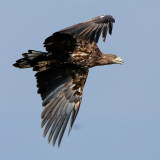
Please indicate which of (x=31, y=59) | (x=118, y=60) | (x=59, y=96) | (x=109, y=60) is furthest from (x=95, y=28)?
(x=59, y=96)

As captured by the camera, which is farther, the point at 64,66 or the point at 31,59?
the point at 64,66

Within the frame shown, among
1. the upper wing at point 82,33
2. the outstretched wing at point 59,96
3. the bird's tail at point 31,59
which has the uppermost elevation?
the upper wing at point 82,33

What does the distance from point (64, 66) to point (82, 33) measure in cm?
199

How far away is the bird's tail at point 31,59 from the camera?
16.3m

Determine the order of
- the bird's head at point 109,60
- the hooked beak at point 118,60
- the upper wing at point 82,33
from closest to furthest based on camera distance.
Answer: the upper wing at point 82,33 → the bird's head at point 109,60 → the hooked beak at point 118,60

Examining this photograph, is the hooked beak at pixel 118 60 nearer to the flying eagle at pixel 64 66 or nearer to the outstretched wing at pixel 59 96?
the flying eagle at pixel 64 66

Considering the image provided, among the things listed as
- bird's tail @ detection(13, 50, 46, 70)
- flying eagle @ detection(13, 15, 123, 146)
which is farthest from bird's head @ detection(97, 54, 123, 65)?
bird's tail @ detection(13, 50, 46, 70)

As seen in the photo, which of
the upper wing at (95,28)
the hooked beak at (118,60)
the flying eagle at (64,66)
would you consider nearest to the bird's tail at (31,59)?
the flying eagle at (64,66)

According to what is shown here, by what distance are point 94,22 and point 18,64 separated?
2.87 meters

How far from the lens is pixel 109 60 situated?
16797 millimetres

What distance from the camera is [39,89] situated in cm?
1664

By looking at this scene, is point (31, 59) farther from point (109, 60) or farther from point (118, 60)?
point (118, 60)

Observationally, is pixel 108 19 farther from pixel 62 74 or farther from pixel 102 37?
pixel 62 74

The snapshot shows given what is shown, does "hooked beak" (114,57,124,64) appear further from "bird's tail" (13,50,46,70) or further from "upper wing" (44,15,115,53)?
"bird's tail" (13,50,46,70)
